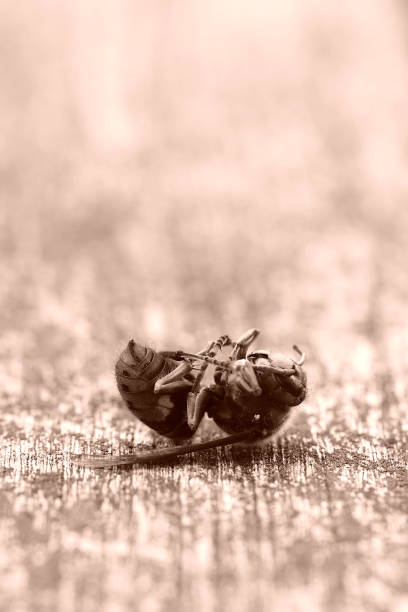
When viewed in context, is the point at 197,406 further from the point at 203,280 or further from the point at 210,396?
the point at 203,280

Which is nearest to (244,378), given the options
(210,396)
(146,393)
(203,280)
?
(210,396)

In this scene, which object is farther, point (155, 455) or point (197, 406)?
point (197, 406)

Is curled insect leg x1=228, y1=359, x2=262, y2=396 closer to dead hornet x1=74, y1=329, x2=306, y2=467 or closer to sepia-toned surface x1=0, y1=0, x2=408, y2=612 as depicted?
dead hornet x1=74, y1=329, x2=306, y2=467

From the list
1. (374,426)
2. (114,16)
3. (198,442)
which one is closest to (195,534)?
(198,442)

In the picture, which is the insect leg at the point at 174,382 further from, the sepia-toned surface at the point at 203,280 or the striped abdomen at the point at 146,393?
the sepia-toned surface at the point at 203,280

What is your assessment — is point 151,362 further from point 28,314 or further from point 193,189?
point 193,189

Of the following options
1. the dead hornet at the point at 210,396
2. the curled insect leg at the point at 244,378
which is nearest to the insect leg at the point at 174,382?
the dead hornet at the point at 210,396
